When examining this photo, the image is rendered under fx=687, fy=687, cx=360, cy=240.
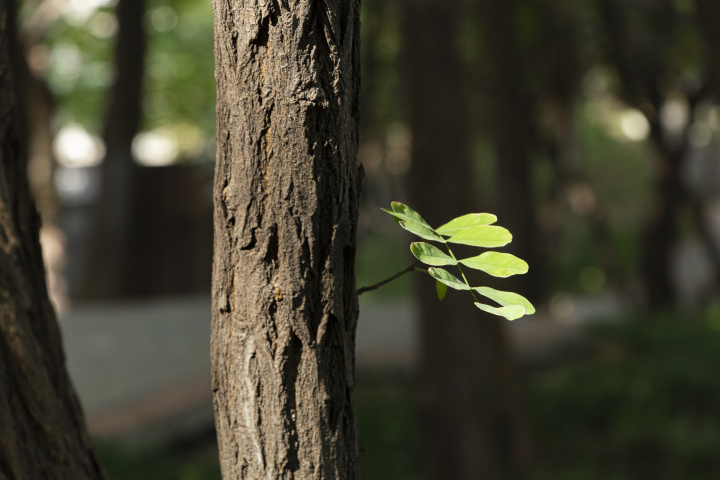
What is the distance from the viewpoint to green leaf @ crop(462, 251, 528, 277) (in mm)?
976

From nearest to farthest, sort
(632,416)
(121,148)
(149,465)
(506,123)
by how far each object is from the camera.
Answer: (149,465) → (632,416) → (506,123) → (121,148)

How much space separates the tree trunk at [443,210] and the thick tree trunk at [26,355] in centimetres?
337

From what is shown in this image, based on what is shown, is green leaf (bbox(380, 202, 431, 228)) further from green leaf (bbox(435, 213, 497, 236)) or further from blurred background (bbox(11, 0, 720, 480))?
blurred background (bbox(11, 0, 720, 480))

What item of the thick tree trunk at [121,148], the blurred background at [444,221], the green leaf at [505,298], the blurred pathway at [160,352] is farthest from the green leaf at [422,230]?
the thick tree trunk at [121,148]

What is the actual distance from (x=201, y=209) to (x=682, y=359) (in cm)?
739

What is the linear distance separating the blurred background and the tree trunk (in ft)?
0.05

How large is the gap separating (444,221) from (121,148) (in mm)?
6231

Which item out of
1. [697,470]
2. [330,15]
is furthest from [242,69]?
[697,470]

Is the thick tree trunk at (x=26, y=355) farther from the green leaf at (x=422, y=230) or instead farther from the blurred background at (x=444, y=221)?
the blurred background at (x=444, y=221)

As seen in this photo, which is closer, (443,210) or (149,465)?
(443,210)

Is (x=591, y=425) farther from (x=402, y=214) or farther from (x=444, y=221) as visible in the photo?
(x=402, y=214)

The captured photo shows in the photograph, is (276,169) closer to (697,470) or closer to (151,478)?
(151,478)

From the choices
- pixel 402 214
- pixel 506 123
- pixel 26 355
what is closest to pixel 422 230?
pixel 402 214

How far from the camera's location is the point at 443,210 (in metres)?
4.66
